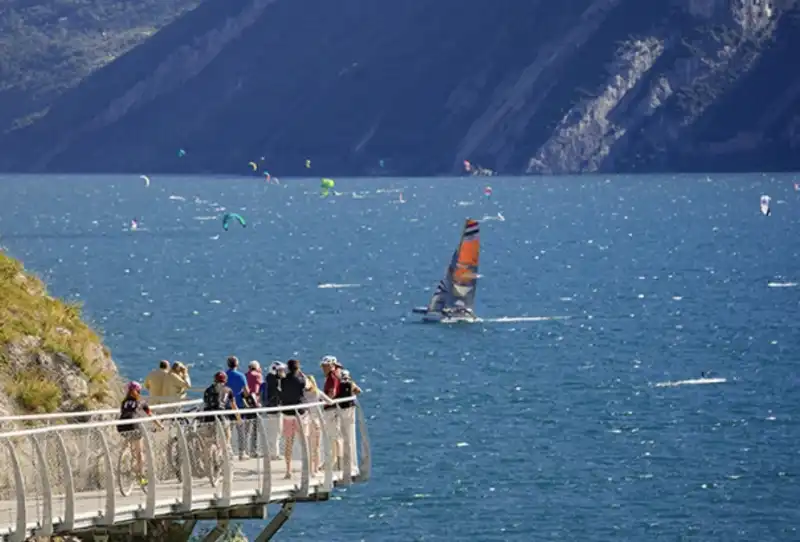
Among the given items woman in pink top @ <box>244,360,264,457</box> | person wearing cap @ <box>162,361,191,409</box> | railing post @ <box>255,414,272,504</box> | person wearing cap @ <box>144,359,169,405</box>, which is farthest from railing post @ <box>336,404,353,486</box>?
person wearing cap @ <box>144,359,169,405</box>

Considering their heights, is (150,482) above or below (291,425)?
below

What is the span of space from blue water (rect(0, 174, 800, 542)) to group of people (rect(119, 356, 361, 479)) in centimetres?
1748

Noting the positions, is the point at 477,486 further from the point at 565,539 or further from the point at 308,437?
the point at 308,437

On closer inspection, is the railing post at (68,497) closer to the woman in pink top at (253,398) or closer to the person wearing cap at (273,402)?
the person wearing cap at (273,402)

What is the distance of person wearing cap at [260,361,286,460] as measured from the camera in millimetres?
27016

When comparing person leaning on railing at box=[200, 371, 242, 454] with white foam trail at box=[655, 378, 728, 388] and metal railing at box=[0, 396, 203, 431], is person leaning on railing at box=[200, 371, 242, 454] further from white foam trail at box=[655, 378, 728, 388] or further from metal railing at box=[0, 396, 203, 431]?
white foam trail at box=[655, 378, 728, 388]

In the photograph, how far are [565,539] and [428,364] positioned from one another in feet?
112

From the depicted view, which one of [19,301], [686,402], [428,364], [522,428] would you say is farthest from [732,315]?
[19,301]

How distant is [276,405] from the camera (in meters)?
27.8

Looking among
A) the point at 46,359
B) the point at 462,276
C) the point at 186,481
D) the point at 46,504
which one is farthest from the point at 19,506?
the point at 462,276

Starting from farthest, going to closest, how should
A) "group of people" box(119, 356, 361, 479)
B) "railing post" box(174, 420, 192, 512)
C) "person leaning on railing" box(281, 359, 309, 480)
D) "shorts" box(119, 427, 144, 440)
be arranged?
"person leaning on railing" box(281, 359, 309, 480), "group of people" box(119, 356, 361, 479), "shorts" box(119, 427, 144, 440), "railing post" box(174, 420, 192, 512)

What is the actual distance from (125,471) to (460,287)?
72737 millimetres

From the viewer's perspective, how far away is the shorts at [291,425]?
26.7 meters

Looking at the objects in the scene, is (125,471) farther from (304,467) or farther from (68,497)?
(304,467)
